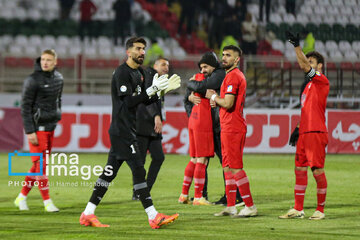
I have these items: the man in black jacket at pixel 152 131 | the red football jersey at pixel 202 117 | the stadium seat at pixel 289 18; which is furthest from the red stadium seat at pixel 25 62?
the red football jersey at pixel 202 117

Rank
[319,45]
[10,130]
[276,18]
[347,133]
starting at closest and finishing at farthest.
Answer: [10,130] → [347,133] → [319,45] → [276,18]

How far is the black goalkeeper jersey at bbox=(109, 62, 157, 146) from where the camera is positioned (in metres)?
7.14

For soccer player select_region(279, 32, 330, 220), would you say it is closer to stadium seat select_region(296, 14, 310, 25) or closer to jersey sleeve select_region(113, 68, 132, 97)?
jersey sleeve select_region(113, 68, 132, 97)

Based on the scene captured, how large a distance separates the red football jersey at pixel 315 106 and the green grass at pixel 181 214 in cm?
111

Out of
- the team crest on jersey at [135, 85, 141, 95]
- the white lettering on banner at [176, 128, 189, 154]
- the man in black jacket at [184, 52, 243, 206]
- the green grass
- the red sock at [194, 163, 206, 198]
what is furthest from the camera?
the white lettering on banner at [176, 128, 189, 154]

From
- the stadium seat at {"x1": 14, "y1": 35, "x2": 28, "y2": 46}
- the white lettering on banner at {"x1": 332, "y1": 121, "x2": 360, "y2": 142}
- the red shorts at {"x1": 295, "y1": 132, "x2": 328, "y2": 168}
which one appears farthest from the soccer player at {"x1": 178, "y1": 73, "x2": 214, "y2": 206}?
the stadium seat at {"x1": 14, "y1": 35, "x2": 28, "y2": 46}

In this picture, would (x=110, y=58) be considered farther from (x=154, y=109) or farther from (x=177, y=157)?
(x=154, y=109)

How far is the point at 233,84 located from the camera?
7980 mm

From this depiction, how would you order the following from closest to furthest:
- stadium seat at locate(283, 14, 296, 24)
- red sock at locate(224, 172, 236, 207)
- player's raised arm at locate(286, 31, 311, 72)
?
1. player's raised arm at locate(286, 31, 311, 72)
2. red sock at locate(224, 172, 236, 207)
3. stadium seat at locate(283, 14, 296, 24)

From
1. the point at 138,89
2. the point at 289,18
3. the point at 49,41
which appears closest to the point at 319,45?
the point at 289,18

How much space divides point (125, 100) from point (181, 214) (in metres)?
1.98

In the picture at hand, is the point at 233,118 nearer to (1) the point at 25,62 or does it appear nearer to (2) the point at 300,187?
(2) the point at 300,187

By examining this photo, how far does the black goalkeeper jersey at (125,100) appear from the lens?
714cm

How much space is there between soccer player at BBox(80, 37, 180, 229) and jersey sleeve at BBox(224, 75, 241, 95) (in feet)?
3.21
